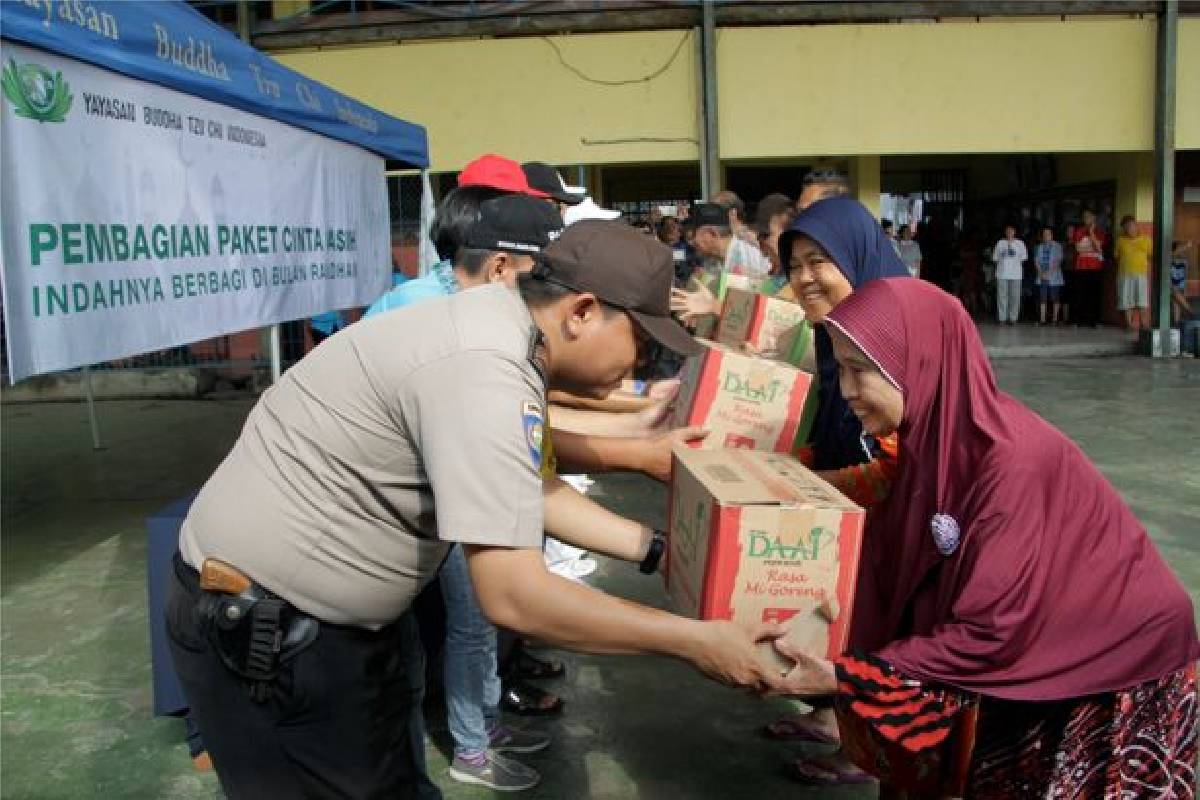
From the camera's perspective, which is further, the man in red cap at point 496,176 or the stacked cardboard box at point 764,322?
the stacked cardboard box at point 764,322

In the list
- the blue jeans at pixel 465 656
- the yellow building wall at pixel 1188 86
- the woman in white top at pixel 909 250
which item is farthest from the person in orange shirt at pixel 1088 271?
the blue jeans at pixel 465 656

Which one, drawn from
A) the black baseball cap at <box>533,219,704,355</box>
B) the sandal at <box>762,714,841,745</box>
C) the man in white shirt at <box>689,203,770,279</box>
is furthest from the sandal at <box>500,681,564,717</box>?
the man in white shirt at <box>689,203,770,279</box>

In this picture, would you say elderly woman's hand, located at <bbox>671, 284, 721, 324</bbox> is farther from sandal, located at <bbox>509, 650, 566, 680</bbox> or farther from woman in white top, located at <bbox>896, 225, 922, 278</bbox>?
woman in white top, located at <bbox>896, 225, 922, 278</bbox>

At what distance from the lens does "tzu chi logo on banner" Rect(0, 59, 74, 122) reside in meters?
3.16

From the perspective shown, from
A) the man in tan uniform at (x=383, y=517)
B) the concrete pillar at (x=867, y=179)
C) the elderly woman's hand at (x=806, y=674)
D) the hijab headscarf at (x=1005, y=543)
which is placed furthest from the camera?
the concrete pillar at (x=867, y=179)

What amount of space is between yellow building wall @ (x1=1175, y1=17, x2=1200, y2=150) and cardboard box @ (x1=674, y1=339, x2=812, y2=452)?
Answer: 11.4 metres

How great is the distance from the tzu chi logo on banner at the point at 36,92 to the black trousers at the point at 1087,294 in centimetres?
1399

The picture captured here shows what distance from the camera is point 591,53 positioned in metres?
11.1

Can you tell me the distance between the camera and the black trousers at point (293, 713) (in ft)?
5.27

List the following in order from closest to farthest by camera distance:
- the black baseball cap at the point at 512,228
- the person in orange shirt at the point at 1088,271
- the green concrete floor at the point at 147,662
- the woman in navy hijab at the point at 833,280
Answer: the woman in navy hijab at the point at 833,280 → the black baseball cap at the point at 512,228 → the green concrete floor at the point at 147,662 → the person in orange shirt at the point at 1088,271

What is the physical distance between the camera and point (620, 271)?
1562 mm

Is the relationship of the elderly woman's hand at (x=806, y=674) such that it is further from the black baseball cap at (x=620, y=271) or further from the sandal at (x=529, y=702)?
the sandal at (x=529, y=702)

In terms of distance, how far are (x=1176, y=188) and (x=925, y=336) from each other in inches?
573

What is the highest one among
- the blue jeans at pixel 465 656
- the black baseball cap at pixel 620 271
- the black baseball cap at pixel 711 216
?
the black baseball cap at pixel 711 216
